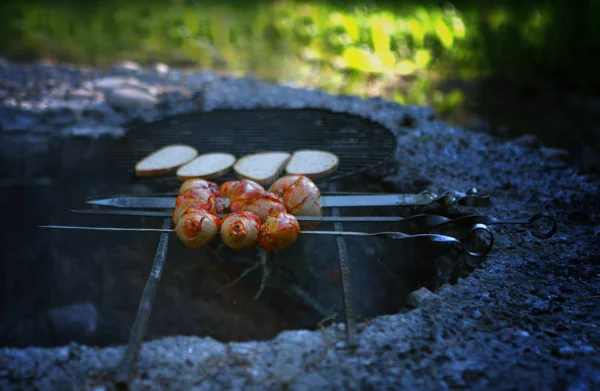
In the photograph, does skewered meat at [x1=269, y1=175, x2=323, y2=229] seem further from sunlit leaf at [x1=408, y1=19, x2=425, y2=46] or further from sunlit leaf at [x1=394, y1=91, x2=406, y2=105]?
sunlit leaf at [x1=408, y1=19, x2=425, y2=46]

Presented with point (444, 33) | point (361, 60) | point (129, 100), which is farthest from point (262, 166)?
point (444, 33)

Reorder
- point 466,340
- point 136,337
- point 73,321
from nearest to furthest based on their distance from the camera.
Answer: point 136,337, point 466,340, point 73,321

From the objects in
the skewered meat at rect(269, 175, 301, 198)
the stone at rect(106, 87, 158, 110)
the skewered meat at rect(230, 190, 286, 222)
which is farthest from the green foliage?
the skewered meat at rect(230, 190, 286, 222)

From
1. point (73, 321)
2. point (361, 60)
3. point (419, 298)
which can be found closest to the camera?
point (419, 298)

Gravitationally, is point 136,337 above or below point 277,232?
below

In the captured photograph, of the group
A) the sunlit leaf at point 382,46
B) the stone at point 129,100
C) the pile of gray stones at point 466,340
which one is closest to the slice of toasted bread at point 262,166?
the pile of gray stones at point 466,340

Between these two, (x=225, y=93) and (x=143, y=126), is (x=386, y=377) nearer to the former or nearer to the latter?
(x=143, y=126)

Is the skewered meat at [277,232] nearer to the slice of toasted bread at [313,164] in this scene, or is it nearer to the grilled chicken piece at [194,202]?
the grilled chicken piece at [194,202]

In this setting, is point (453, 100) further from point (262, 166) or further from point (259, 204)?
point (259, 204)
